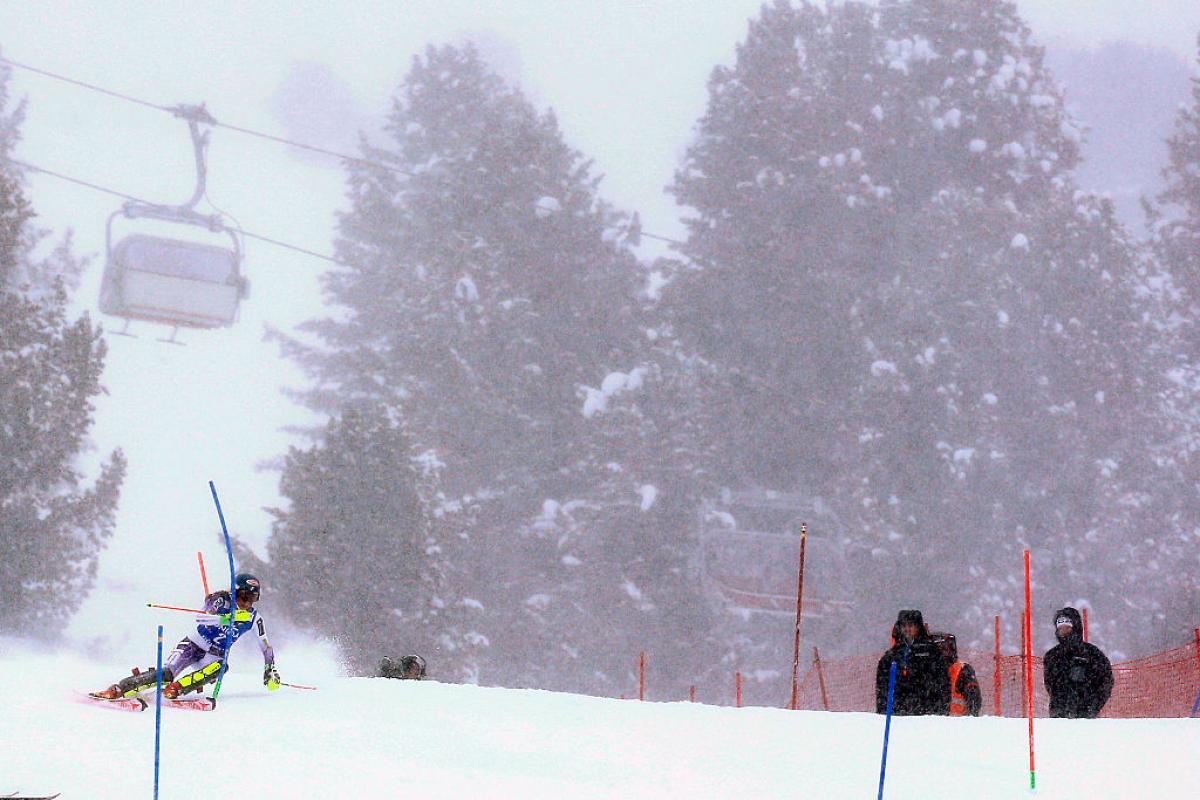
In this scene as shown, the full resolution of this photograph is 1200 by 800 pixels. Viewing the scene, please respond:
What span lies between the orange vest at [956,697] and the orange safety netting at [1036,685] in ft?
10.7

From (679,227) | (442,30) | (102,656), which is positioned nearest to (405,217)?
(102,656)

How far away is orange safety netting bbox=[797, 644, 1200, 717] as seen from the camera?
20.4m

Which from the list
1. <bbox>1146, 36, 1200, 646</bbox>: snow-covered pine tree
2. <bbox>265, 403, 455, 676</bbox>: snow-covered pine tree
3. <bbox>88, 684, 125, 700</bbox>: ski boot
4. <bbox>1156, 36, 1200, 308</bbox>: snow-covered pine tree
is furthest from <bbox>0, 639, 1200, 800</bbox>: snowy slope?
<bbox>1156, 36, 1200, 308</bbox>: snow-covered pine tree

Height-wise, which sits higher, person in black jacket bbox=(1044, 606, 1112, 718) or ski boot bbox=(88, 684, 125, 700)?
person in black jacket bbox=(1044, 606, 1112, 718)

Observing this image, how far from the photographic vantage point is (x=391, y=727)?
11.1m

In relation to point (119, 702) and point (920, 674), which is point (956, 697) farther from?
point (119, 702)

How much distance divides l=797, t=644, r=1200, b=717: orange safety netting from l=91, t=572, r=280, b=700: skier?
607cm

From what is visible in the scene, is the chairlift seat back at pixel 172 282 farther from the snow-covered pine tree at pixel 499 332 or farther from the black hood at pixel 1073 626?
the black hood at pixel 1073 626

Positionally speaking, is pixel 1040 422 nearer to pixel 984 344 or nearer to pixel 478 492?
pixel 984 344

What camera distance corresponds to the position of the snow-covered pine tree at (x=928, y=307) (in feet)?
141

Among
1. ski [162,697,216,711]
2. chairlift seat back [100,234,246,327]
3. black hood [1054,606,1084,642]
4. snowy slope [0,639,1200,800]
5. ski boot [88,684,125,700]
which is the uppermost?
chairlift seat back [100,234,246,327]

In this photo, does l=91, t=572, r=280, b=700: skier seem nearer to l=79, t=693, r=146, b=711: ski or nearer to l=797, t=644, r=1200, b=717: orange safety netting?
l=79, t=693, r=146, b=711: ski

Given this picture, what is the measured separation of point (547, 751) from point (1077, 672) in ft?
14.7

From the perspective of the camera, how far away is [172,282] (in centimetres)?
3519
